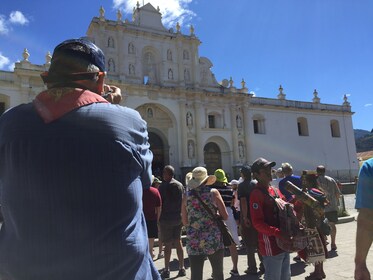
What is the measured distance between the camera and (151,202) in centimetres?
589

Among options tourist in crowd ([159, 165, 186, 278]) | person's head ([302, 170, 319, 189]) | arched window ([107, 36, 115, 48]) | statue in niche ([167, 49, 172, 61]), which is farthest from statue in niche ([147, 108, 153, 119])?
person's head ([302, 170, 319, 189])

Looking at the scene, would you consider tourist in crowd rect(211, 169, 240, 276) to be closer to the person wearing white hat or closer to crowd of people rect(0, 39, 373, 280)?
the person wearing white hat

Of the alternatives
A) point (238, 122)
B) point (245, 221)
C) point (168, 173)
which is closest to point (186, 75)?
point (238, 122)

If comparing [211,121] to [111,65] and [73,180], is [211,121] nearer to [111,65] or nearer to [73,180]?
[111,65]

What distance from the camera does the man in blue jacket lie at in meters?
1.28

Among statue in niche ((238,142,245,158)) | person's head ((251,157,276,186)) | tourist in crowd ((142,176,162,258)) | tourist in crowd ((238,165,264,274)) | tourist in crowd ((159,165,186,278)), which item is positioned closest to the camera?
person's head ((251,157,276,186))

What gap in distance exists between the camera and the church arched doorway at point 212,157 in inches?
968

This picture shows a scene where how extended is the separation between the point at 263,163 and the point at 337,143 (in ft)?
97.3

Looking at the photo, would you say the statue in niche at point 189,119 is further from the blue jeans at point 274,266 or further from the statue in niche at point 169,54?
the blue jeans at point 274,266

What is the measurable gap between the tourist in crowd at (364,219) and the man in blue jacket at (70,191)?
71.3 inches

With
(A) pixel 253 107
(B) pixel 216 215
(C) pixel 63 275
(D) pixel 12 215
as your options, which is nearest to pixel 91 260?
(C) pixel 63 275

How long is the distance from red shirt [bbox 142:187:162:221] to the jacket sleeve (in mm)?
2586

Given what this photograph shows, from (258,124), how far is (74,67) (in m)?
26.9

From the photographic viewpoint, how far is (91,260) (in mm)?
1284
